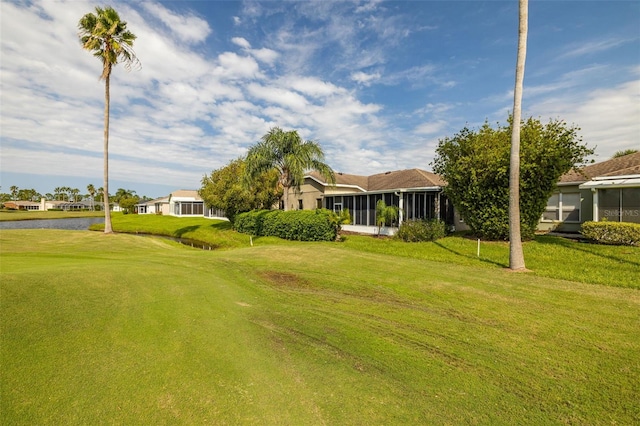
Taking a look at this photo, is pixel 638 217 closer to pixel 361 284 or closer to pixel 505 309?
pixel 505 309

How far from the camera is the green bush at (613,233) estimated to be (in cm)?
1377

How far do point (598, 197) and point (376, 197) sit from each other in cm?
1272

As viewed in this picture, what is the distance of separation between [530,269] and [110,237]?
24781 millimetres

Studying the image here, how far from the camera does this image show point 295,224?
22391 mm

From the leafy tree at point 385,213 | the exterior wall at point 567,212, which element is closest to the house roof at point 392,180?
the leafy tree at point 385,213

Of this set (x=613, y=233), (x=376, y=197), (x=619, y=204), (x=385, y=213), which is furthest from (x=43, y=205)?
(x=619, y=204)

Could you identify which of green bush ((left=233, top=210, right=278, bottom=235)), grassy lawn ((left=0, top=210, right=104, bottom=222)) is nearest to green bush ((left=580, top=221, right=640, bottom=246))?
green bush ((left=233, top=210, right=278, bottom=235))

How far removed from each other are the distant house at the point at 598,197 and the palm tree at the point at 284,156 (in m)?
15.5

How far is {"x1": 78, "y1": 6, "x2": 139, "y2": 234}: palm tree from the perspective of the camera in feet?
71.2

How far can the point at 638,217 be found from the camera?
16.0m

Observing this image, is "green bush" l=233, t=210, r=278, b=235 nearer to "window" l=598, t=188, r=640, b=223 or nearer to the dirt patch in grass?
the dirt patch in grass

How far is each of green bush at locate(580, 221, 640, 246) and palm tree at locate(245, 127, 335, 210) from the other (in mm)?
16593

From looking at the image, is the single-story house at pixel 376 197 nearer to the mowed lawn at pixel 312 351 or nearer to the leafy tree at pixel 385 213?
the leafy tree at pixel 385 213

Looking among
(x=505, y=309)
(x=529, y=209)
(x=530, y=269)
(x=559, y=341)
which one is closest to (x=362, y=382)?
(x=559, y=341)
